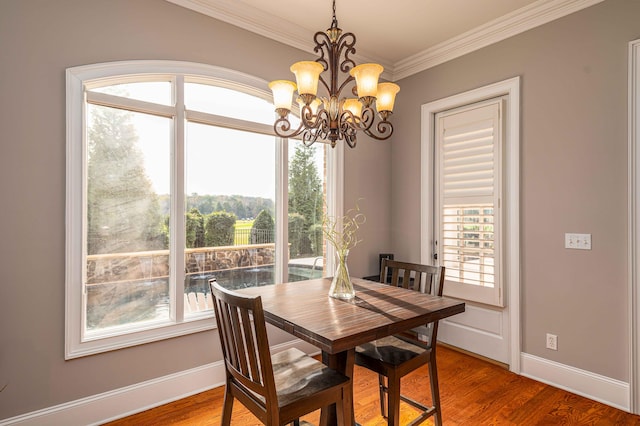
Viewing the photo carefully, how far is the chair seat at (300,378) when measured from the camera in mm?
1534

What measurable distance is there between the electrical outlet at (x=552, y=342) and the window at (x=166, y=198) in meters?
2.17

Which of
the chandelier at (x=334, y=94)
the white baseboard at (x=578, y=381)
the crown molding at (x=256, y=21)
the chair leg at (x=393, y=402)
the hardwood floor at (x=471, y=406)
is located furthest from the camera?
the crown molding at (x=256, y=21)

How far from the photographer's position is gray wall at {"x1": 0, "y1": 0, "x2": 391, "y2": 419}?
6.55ft

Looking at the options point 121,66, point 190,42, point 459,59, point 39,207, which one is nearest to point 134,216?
point 39,207

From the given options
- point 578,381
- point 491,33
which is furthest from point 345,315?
point 491,33

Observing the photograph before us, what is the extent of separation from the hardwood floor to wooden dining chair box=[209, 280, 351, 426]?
0.78 m

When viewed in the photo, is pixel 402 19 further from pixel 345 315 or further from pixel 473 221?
pixel 345 315

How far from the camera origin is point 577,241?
2.62 m

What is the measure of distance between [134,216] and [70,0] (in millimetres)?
1419

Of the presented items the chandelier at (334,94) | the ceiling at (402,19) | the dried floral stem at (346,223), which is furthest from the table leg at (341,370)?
the ceiling at (402,19)

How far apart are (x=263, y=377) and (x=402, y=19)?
300 centimetres

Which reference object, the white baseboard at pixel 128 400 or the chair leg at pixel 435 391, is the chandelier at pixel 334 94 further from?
the white baseboard at pixel 128 400

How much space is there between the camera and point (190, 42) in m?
2.64

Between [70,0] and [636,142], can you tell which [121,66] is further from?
[636,142]
